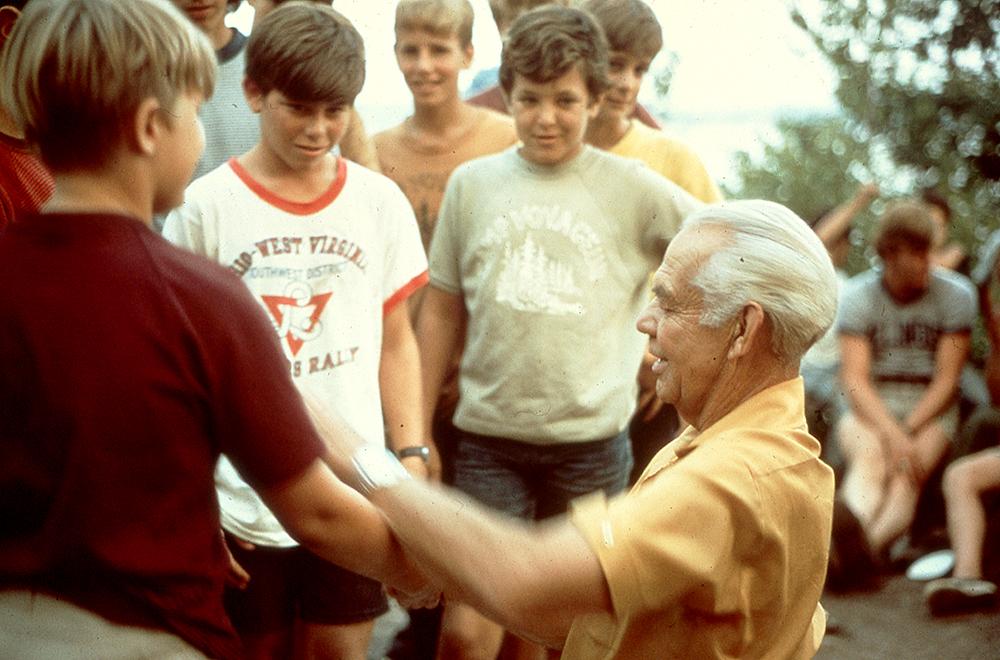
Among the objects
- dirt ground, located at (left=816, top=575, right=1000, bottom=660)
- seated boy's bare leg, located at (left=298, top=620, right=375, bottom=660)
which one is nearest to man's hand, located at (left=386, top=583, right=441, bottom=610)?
seated boy's bare leg, located at (left=298, top=620, right=375, bottom=660)

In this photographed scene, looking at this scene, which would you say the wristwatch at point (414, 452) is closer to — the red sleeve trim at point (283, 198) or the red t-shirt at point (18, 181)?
the red sleeve trim at point (283, 198)

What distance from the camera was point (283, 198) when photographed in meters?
3.53

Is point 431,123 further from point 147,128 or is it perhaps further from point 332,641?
point 147,128

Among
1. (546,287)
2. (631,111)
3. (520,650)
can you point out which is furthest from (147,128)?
(631,111)

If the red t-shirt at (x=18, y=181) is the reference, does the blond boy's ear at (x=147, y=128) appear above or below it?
above

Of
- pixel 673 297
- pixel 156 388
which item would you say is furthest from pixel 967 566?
pixel 156 388

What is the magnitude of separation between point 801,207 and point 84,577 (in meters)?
9.14

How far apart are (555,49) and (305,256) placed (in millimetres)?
1169

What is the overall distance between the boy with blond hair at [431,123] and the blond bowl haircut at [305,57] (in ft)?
2.87

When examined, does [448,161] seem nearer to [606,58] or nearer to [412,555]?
[606,58]

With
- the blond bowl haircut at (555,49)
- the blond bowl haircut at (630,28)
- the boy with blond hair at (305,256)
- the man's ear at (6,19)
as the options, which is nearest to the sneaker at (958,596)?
the blond bowl haircut at (630,28)

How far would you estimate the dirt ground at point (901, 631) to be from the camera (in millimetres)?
5738

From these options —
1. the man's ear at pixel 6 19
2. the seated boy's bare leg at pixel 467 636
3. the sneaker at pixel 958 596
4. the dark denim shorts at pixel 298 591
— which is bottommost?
the sneaker at pixel 958 596

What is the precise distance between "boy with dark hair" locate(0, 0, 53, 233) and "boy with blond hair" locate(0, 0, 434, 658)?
972mm
